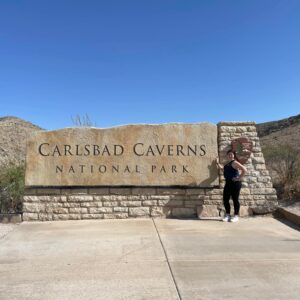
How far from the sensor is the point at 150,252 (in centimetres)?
669

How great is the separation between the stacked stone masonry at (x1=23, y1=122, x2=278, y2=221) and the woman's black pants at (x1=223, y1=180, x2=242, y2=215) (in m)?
0.59

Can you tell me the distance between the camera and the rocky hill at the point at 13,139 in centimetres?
1981

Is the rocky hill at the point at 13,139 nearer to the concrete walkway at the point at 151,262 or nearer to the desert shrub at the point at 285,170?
the desert shrub at the point at 285,170

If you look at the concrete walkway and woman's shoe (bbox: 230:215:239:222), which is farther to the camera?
woman's shoe (bbox: 230:215:239:222)

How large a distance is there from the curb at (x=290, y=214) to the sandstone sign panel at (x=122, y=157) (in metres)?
1.70

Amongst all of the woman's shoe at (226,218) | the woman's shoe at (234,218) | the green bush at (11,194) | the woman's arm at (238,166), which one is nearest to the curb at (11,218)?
the green bush at (11,194)

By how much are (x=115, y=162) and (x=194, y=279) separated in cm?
555

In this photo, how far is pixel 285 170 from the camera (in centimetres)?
1282

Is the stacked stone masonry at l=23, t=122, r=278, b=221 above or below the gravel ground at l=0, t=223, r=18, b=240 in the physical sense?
above

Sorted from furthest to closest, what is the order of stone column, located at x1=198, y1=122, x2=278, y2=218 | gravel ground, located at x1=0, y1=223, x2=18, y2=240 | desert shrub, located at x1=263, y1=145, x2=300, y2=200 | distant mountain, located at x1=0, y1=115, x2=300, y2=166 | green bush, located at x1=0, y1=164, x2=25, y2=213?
distant mountain, located at x1=0, y1=115, x2=300, y2=166 < desert shrub, located at x1=263, y1=145, x2=300, y2=200 < green bush, located at x1=0, y1=164, x2=25, y2=213 < stone column, located at x1=198, y1=122, x2=278, y2=218 < gravel ground, located at x1=0, y1=223, x2=18, y2=240

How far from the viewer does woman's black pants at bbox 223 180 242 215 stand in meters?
9.84

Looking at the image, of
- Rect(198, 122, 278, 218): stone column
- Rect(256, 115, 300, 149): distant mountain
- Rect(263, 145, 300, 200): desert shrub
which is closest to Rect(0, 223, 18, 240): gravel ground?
Rect(198, 122, 278, 218): stone column

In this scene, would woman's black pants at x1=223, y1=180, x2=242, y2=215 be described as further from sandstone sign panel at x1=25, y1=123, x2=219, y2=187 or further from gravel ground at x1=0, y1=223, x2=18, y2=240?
gravel ground at x1=0, y1=223, x2=18, y2=240

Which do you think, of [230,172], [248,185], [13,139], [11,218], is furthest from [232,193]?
[13,139]
